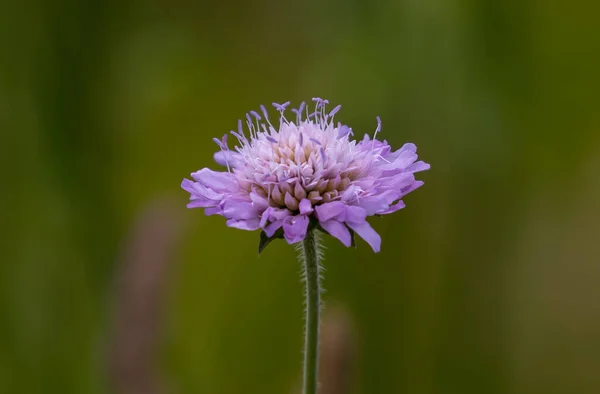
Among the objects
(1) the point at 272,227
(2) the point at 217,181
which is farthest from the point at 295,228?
(2) the point at 217,181

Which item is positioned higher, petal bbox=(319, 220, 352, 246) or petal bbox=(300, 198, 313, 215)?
petal bbox=(300, 198, 313, 215)

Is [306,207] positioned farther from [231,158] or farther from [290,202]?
[231,158]

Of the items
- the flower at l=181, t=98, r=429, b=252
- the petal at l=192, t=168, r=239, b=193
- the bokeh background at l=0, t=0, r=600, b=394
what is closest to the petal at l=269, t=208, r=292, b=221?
the flower at l=181, t=98, r=429, b=252

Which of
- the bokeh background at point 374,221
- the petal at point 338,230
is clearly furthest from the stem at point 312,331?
the bokeh background at point 374,221

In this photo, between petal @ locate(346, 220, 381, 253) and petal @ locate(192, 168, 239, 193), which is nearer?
petal @ locate(346, 220, 381, 253)

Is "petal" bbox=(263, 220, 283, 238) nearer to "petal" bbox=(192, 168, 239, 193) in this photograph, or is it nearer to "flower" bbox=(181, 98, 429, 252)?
"flower" bbox=(181, 98, 429, 252)

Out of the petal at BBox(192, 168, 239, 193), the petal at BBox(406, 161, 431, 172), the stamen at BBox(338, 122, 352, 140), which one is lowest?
the petal at BBox(192, 168, 239, 193)

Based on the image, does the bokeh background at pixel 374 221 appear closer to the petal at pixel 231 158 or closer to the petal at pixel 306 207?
the petal at pixel 231 158
